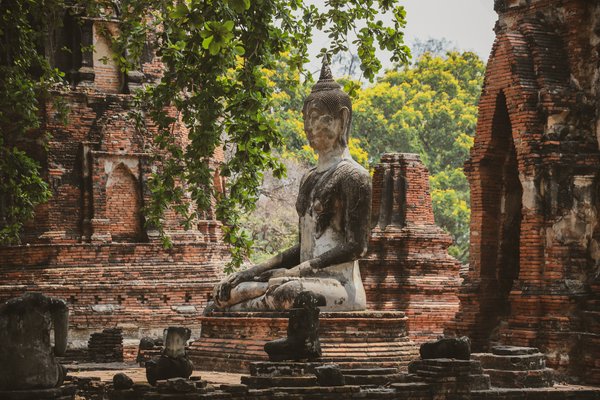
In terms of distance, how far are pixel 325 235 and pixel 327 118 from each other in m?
1.10

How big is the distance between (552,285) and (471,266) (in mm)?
1681

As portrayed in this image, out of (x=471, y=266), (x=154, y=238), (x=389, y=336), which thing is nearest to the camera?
(x=389, y=336)

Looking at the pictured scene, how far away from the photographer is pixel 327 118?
1158 cm

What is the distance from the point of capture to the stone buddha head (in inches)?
456

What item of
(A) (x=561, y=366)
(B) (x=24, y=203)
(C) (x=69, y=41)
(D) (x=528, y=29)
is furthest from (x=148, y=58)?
(A) (x=561, y=366)

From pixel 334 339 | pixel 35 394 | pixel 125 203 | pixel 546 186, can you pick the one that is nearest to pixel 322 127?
pixel 334 339

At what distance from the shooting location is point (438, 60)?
39.7 m

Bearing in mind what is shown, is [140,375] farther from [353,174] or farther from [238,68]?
[238,68]

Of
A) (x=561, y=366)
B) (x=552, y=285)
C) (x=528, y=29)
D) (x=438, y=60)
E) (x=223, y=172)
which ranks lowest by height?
(x=561, y=366)

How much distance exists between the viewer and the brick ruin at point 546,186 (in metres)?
13.0

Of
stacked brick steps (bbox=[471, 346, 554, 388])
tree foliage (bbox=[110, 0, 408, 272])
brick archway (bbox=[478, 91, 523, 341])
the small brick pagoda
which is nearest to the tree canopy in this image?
tree foliage (bbox=[110, 0, 408, 272])

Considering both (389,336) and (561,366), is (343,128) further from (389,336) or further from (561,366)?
(561,366)

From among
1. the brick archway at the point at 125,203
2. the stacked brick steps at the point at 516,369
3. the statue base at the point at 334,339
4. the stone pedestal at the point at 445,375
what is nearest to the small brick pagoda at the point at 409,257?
the brick archway at the point at 125,203

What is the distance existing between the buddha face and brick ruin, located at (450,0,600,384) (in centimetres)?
286
